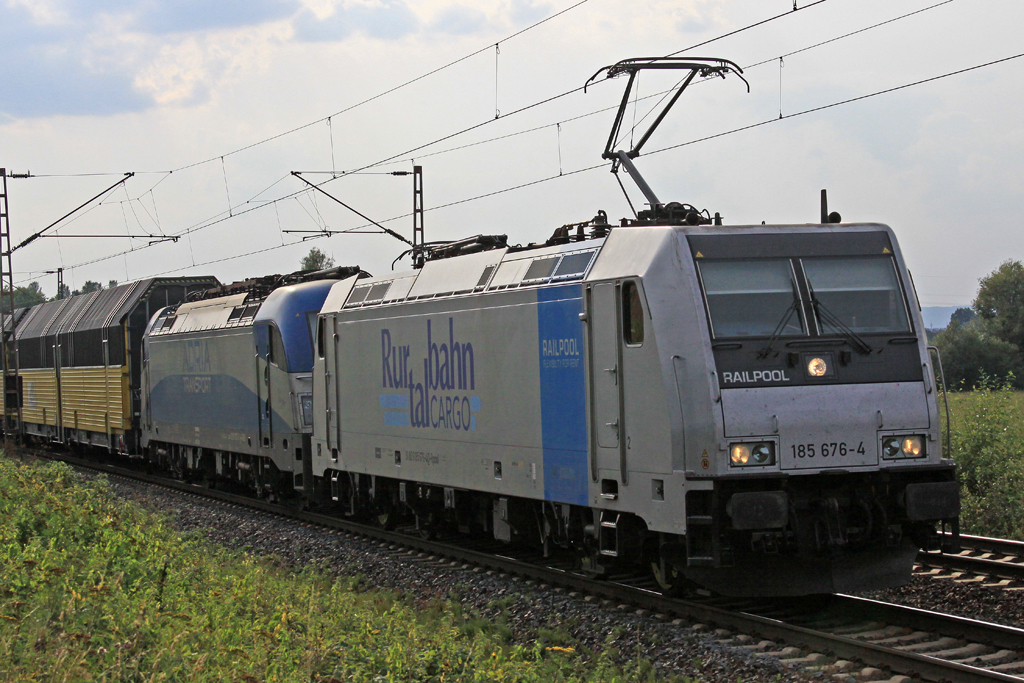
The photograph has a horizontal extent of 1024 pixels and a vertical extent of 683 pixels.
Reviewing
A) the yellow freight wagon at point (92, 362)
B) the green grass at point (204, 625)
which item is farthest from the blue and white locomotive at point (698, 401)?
the yellow freight wagon at point (92, 362)

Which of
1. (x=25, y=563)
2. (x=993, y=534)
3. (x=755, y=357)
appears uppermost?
(x=755, y=357)

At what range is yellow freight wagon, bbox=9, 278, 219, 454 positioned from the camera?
86.5 ft

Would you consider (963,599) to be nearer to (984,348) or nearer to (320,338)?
(320,338)

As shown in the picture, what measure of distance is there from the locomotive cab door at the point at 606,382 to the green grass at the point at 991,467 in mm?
6250

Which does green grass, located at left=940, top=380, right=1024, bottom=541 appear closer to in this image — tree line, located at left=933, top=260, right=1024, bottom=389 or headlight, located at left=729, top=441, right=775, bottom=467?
headlight, located at left=729, top=441, right=775, bottom=467

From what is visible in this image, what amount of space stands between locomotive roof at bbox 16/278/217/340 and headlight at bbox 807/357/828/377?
20314 millimetres

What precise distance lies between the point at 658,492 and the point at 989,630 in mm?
2600

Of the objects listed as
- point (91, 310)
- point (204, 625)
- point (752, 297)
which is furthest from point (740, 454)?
point (91, 310)

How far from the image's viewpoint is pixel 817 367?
9.31 m

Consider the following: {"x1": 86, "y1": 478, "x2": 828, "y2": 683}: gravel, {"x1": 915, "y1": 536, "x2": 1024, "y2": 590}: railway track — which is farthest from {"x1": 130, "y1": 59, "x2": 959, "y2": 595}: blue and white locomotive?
{"x1": 915, "y1": 536, "x2": 1024, "y2": 590}: railway track

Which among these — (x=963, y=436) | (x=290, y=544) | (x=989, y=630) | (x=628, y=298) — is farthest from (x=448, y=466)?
(x=963, y=436)

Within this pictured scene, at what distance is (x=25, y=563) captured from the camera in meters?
8.57

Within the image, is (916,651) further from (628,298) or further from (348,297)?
(348,297)

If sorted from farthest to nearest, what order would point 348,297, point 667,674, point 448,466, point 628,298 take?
point 348,297 < point 448,466 < point 628,298 < point 667,674
